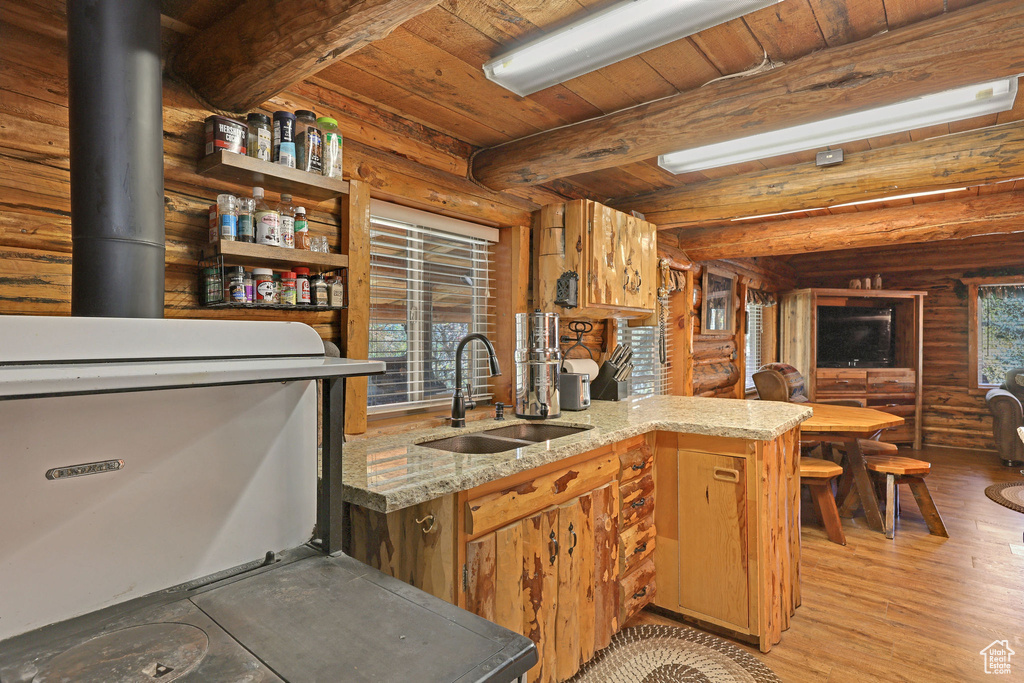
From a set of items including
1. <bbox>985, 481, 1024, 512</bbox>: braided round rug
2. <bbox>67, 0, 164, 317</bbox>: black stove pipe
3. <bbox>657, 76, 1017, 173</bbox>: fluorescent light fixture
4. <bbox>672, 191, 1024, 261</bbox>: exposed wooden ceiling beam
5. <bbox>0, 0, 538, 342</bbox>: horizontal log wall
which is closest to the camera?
<bbox>67, 0, 164, 317</bbox>: black stove pipe

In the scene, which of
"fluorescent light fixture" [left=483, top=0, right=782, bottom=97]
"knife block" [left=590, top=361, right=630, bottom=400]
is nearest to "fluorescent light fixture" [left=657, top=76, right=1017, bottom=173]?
"fluorescent light fixture" [left=483, top=0, right=782, bottom=97]

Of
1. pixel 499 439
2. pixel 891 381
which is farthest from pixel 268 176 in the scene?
Result: pixel 891 381

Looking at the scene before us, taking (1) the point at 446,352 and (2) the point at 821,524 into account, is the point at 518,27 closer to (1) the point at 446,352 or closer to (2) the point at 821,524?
(1) the point at 446,352

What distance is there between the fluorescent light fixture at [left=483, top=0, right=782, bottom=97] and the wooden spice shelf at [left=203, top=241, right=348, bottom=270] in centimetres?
89

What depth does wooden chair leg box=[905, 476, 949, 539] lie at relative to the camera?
3.54m

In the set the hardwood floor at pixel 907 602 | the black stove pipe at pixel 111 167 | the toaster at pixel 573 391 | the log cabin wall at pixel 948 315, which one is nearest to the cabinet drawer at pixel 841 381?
the log cabin wall at pixel 948 315

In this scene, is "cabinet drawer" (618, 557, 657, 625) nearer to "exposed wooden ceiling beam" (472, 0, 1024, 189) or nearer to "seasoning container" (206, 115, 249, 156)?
"exposed wooden ceiling beam" (472, 0, 1024, 189)

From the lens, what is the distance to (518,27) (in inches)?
70.0

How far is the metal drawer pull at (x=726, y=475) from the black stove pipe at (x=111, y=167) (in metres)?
2.17

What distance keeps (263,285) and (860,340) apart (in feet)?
22.8

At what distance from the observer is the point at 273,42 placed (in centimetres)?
143

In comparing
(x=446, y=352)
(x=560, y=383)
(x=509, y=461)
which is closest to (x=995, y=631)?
(x=560, y=383)

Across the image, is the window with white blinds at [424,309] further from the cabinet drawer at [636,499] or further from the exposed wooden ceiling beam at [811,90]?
the cabinet drawer at [636,499]

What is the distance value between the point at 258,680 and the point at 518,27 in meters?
1.85
